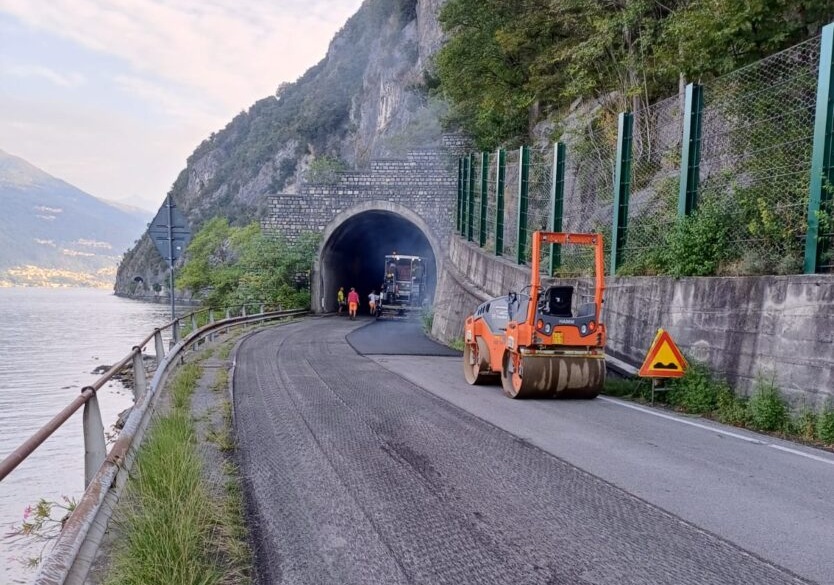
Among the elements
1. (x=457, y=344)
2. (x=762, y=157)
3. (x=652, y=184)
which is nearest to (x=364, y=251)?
(x=457, y=344)

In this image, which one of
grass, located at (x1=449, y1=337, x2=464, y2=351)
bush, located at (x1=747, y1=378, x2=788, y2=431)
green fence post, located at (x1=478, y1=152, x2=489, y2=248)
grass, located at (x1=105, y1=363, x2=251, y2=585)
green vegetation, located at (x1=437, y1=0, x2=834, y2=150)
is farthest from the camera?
green fence post, located at (x1=478, y1=152, x2=489, y2=248)

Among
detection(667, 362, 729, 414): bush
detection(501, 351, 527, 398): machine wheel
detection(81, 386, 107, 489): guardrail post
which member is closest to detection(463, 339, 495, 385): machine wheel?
detection(501, 351, 527, 398): machine wheel

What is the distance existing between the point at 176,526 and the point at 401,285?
31679 mm

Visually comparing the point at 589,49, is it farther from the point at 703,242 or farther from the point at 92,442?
the point at 92,442

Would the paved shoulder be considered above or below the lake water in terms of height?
above

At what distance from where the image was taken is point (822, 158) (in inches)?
290

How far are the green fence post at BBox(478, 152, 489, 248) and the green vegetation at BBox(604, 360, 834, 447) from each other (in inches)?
465

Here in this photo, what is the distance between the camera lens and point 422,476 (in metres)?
5.27

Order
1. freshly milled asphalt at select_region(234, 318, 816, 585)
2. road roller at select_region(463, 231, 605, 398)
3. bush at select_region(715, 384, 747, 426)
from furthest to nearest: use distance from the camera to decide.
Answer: road roller at select_region(463, 231, 605, 398)
bush at select_region(715, 384, 747, 426)
freshly milled asphalt at select_region(234, 318, 816, 585)

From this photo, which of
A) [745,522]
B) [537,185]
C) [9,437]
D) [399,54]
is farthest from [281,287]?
[399,54]

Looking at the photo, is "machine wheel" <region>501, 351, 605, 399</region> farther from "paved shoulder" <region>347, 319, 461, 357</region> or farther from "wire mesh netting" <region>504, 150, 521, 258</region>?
"wire mesh netting" <region>504, 150, 521, 258</region>

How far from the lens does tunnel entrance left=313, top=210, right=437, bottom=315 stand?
113 ft

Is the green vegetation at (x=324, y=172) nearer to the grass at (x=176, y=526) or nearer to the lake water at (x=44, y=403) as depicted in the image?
the lake water at (x=44, y=403)

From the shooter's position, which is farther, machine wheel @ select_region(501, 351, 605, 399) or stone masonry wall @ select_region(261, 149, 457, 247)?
stone masonry wall @ select_region(261, 149, 457, 247)
